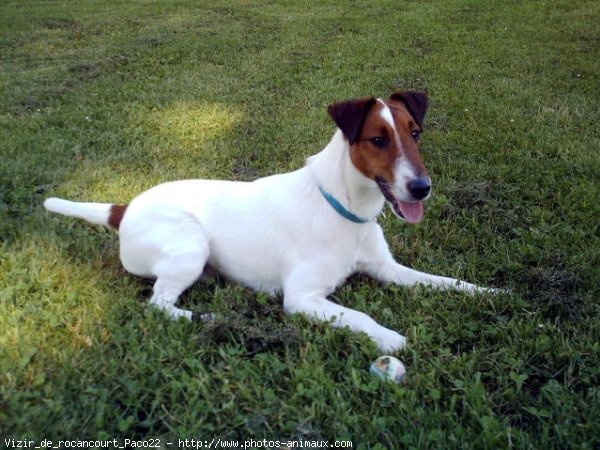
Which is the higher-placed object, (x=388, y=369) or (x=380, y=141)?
(x=380, y=141)

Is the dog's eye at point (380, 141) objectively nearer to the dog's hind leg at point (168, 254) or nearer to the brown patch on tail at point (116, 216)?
the dog's hind leg at point (168, 254)

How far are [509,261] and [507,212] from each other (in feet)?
2.75

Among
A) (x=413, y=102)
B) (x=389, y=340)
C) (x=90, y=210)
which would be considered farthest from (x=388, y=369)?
(x=90, y=210)

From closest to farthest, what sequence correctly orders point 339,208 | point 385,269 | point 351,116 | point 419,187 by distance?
point 419,187, point 351,116, point 339,208, point 385,269

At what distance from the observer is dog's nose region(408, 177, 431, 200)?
3.17 m

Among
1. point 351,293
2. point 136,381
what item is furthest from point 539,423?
point 136,381

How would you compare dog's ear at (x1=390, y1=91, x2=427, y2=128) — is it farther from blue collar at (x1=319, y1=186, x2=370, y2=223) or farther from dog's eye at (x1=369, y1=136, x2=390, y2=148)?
blue collar at (x1=319, y1=186, x2=370, y2=223)

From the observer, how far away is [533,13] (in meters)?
12.2

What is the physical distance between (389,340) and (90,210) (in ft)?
7.30

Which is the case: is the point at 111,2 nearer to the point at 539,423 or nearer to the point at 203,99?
the point at 203,99

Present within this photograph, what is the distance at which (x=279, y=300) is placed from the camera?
12.0 feet

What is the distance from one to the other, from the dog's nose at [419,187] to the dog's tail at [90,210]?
198 cm

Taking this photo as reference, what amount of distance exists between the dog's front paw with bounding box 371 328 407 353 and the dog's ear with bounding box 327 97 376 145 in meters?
1.08

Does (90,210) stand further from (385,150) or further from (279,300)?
(385,150)
